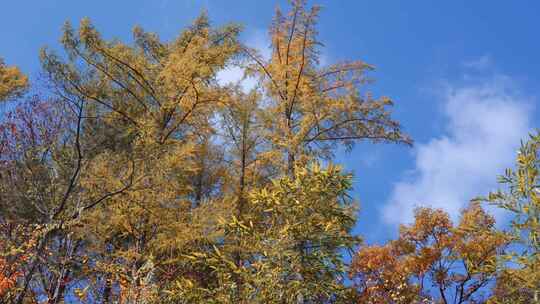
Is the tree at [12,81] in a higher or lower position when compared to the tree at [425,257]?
higher

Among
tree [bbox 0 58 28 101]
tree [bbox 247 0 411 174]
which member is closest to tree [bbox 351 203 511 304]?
tree [bbox 247 0 411 174]

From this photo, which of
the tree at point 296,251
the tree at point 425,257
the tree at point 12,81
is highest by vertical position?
the tree at point 12,81

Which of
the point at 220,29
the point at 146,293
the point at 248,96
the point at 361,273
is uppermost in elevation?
the point at 220,29

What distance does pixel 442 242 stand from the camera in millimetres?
16000

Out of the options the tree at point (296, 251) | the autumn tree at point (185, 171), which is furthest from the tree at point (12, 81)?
the tree at point (296, 251)

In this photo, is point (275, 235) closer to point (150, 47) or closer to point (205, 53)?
point (205, 53)

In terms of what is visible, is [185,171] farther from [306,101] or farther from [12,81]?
[12,81]

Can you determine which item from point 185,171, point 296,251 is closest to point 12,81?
point 185,171

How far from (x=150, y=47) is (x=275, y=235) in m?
8.93

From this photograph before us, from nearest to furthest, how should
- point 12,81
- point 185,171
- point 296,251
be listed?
point 296,251 < point 185,171 < point 12,81

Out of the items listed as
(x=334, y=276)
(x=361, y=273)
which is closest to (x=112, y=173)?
(x=334, y=276)

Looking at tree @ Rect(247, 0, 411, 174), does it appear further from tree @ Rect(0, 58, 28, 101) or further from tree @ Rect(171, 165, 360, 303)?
tree @ Rect(0, 58, 28, 101)

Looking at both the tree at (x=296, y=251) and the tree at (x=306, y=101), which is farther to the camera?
the tree at (x=306, y=101)

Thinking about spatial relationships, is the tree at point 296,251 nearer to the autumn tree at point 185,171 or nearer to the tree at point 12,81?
the autumn tree at point 185,171
